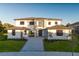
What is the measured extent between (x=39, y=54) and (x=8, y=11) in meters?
1.40

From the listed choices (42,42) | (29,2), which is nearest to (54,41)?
(42,42)

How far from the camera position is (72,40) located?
1391 cm

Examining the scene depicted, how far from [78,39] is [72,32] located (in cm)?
24

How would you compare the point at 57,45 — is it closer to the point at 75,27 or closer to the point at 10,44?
the point at 75,27

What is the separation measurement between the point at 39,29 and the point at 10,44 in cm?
87

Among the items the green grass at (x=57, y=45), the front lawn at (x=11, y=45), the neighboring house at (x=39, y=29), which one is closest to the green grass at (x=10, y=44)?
the front lawn at (x=11, y=45)

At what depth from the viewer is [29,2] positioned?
1370 centimetres

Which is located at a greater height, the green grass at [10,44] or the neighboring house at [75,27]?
the neighboring house at [75,27]

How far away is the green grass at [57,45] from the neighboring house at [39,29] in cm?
13

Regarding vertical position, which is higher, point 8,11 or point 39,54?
point 8,11

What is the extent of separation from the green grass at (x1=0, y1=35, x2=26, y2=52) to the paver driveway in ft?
0.40

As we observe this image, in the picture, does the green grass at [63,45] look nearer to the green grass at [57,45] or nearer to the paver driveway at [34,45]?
the green grass at [57,45]

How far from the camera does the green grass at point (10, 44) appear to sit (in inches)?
546

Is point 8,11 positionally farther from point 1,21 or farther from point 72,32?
point 72,32
